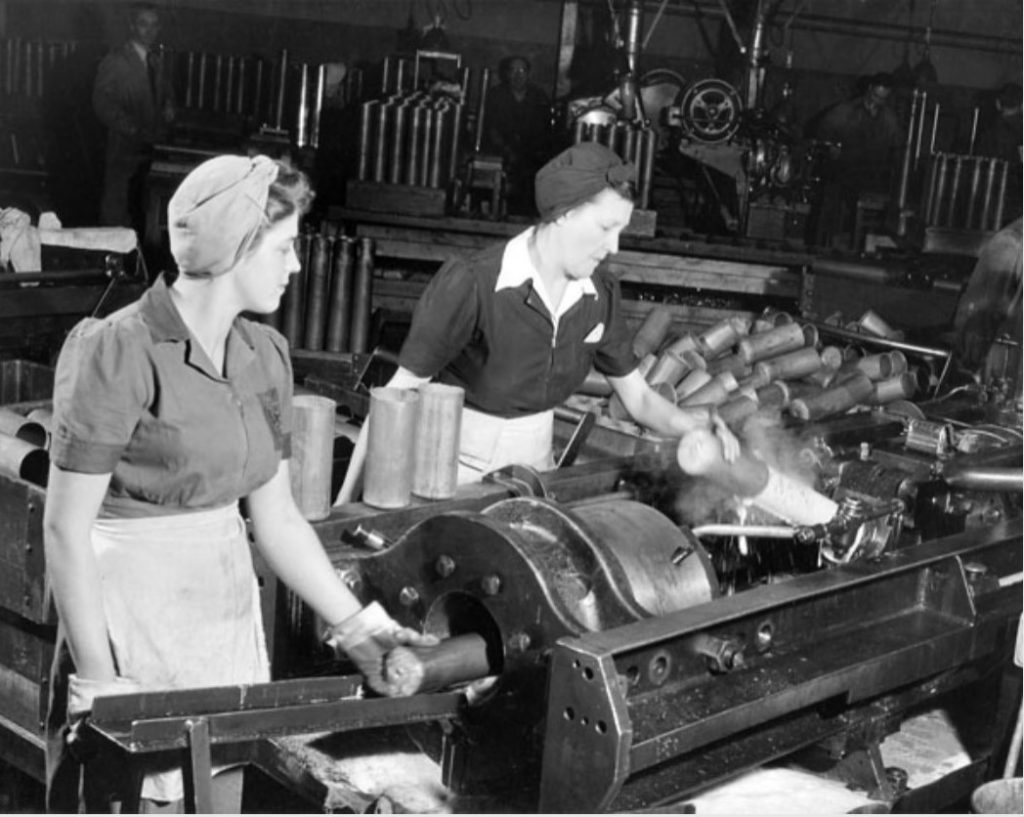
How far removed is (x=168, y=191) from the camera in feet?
24.5

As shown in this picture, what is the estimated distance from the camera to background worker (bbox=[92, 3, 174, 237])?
8844 mm

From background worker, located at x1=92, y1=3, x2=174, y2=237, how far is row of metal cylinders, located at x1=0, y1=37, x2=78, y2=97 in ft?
4.57

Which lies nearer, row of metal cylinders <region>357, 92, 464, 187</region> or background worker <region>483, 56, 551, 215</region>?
row of metal cylinders <region>357, 92, 464, 187</region>

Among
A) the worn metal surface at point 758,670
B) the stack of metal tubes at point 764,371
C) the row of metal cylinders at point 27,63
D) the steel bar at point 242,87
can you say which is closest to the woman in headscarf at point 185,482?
the worn metal surface at point 758,670

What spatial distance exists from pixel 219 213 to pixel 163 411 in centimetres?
29

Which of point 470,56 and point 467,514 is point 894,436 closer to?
point 467,514

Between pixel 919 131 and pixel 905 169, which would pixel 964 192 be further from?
pixel 919 131

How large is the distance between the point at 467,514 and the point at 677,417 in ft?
3.41

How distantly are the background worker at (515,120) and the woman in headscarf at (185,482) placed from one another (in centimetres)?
817

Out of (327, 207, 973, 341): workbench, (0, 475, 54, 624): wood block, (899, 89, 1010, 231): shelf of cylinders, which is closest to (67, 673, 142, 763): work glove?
(0, 475, 54, 624): wood block

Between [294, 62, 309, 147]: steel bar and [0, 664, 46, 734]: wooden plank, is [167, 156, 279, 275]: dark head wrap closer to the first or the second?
[0, 664, 46, 734]: wooden plank

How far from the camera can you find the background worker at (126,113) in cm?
884

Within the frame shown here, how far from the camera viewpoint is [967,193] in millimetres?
8781

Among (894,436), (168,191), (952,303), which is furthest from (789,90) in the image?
(894,436)
